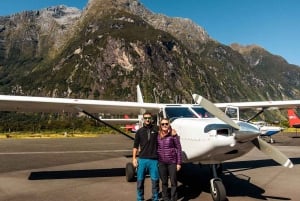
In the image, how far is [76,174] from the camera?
40.9 ft

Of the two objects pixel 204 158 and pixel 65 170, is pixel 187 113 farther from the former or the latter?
pixel 65 170

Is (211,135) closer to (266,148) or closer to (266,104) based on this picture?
(266,148)

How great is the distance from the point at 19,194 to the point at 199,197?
4551 millimetres

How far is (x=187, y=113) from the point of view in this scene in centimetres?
989

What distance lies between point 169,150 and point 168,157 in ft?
0.47

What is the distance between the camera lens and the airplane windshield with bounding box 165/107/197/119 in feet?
32.2

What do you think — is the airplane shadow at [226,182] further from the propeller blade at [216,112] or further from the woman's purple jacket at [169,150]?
the propeller blade at [216,112]

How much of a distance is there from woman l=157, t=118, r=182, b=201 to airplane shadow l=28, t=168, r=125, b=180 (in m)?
5.12

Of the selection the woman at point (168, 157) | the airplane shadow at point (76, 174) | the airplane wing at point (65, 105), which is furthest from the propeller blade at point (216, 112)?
the airplane shadow at point (76, 174)

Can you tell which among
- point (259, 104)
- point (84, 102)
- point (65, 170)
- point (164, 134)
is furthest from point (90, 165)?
point (164, 134)

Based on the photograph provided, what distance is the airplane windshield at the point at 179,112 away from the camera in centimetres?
981

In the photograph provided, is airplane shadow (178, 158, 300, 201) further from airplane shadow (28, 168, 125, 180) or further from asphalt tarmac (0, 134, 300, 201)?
airplane shadow (28, 168, 125, 180)

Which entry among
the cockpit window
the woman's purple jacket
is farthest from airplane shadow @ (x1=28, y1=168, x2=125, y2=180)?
the woman's purple jacket

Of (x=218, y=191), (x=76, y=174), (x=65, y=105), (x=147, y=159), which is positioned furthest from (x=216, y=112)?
(x=76, y=174)
